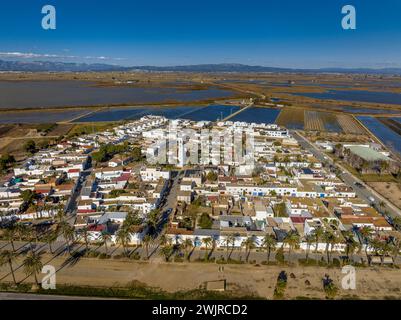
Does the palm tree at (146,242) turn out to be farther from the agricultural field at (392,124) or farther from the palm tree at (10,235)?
the agricultural field at (392,124)

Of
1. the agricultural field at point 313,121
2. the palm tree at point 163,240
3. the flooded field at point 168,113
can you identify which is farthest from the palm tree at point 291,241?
the flooded field at point 168,113

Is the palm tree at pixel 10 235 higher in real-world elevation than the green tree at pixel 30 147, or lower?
lower

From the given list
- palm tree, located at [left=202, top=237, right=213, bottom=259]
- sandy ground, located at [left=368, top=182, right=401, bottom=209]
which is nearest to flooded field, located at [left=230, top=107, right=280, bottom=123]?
sandy ground, located at [left=368, top=182, right=401, bottom=209]

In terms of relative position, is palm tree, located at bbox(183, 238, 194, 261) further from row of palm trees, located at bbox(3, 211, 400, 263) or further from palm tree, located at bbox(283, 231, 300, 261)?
palm tree, located at bbox(283, 231, 300, 261)

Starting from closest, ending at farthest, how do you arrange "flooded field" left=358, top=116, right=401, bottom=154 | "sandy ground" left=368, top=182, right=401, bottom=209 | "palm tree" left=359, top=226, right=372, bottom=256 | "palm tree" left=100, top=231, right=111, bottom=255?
1. "palm tree" left=100, top=231, right=111, bottom=255
2. "palm tree" left=359, top=226, right=372, bottom=256
3. "sandy ground" left=368, top=182, right=401, bottom=209
4. "flooded field" left=358, top=116, right=401, bottom=154

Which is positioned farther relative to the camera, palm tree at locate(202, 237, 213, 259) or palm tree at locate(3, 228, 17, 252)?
palm tree at locate(3, 228, 17, 252)
